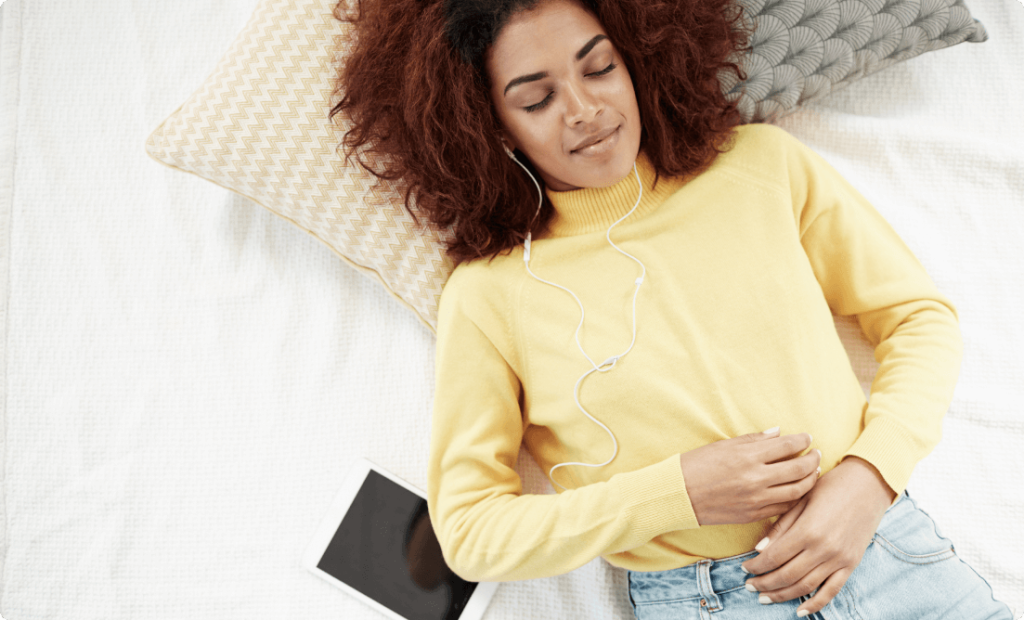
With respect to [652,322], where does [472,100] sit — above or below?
above

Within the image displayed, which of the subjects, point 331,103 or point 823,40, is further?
point 823,40

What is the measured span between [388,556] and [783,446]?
2.48ft

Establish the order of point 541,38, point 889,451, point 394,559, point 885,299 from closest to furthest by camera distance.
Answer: point 541,38 < point 889,451 < point 885,299 < point 394,559

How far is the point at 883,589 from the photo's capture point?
0.99 meters

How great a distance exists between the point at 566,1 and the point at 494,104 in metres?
0.18

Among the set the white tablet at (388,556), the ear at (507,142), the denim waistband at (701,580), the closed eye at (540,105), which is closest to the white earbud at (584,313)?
the ear at (507,142)

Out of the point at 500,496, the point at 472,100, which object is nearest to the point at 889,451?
the point at 500,496

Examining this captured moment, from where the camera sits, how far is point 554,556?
0.98 metres

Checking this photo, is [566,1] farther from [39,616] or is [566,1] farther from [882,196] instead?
[39,616]

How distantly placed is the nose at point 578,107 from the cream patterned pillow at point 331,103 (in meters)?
0.37

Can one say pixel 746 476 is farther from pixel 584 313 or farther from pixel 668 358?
pixel 584 313

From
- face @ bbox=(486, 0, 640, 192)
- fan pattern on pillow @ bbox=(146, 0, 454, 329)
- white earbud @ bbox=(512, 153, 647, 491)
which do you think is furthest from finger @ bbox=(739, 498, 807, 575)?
fan pattern on pillow @ bbox=(146, 0, 454, 329)

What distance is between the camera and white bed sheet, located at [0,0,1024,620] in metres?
1.20

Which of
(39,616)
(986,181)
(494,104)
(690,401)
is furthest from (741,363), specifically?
(39,616)
